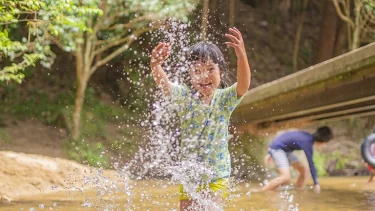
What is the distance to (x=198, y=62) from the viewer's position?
3.75 meters

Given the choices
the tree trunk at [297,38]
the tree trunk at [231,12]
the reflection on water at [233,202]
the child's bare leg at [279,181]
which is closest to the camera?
the reflection on water at [233,202]

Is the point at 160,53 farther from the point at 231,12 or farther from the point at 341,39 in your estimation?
the point at 231,12

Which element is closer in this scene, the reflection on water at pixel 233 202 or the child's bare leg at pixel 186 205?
the child's bare leg at pixel 186 205

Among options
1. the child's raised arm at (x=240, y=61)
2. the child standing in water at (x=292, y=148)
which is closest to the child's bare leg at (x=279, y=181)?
the child standing in water at (x=292, y=148)

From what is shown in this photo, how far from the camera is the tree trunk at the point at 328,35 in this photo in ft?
58.7

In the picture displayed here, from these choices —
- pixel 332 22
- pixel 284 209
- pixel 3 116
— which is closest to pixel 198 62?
pixel 284 209

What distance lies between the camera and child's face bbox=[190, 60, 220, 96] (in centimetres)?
373

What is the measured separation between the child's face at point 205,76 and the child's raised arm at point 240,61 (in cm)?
17

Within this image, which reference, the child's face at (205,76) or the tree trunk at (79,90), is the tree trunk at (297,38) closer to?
the tree trunk at (79,90)

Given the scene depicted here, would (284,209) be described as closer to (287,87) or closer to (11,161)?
(287,87)

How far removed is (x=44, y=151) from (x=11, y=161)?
15.3 ft

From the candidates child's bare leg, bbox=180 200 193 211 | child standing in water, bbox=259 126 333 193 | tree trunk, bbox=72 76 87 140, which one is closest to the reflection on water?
child standing in water, bbox=259 126 333 193

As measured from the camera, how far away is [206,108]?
372 centimetres

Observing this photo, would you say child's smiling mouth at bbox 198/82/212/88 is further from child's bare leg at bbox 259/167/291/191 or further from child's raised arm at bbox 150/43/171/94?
child's bare leg at bbox 259/167/291/191
